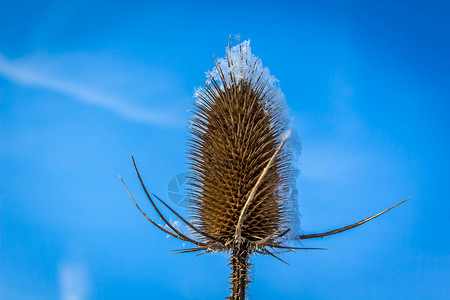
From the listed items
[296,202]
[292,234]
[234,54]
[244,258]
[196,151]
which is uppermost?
[234,54]

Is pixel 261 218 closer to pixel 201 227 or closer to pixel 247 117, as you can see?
pixel 201 227

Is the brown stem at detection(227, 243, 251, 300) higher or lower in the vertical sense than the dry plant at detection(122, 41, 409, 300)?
lower

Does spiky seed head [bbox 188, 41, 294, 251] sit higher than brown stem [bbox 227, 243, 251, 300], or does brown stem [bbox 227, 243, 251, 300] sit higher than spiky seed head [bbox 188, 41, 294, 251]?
spiky seed head [bbox 188, 41, 294, 251]

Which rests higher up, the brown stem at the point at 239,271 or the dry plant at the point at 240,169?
the dry plant at the point at 240,169

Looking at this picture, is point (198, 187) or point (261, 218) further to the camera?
point (198, 187)

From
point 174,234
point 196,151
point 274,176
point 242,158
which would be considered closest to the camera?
→ point 174,234

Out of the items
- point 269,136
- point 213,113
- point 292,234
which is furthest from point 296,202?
point 213,113
